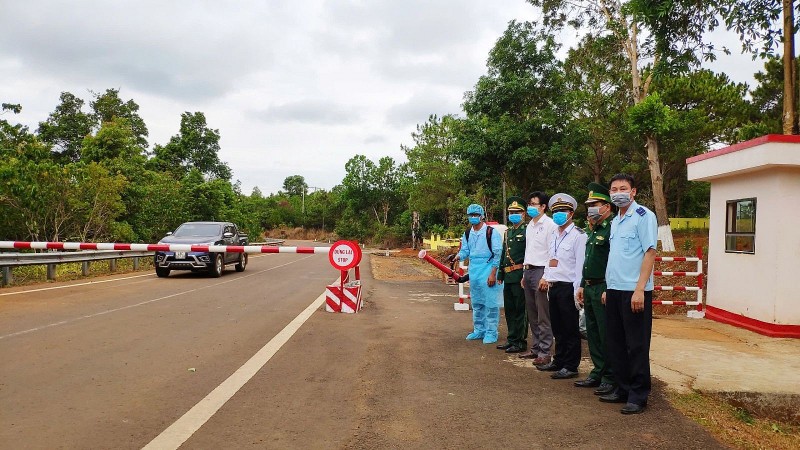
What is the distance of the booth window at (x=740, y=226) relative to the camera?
30.6 feet

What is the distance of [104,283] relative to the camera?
14945 millimetres

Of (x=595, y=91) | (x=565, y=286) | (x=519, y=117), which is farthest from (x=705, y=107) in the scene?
(x=565, y=286)

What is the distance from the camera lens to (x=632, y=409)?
4906mm

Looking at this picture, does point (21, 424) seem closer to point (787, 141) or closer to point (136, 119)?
point (787, 141)

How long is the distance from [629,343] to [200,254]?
47.4 ft

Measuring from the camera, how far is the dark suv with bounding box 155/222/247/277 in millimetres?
17125

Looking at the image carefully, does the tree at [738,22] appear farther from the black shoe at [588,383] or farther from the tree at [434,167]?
the tree at [434,167]

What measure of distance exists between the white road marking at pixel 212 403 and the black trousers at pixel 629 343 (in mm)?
3427

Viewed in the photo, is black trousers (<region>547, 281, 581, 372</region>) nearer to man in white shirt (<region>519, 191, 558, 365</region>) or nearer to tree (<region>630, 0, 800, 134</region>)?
man in white shirt (<region>519, 191, 558, 365</region>)

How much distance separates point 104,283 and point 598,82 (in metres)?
22.5

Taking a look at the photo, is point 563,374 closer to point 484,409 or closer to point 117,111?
point 484,409

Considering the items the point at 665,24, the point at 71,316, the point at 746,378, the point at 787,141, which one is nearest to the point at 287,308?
the point at 71,316

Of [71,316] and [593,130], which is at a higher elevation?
[593,130]

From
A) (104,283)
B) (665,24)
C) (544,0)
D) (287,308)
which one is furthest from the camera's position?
(544,0)
